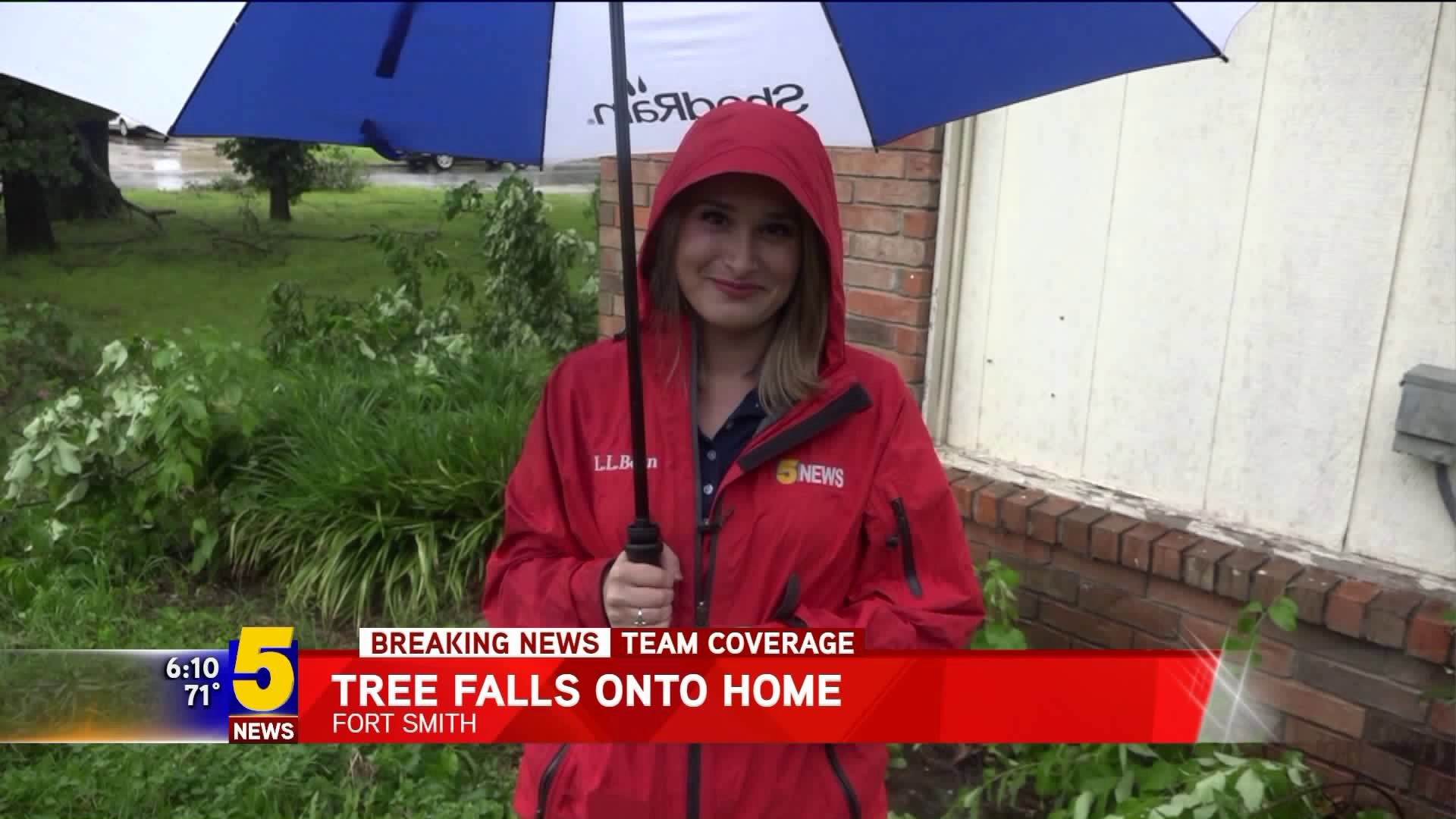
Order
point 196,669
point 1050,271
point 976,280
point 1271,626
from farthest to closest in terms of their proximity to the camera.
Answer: point 976,280 < point 1050,271 < point 1271,626 < point 196,669

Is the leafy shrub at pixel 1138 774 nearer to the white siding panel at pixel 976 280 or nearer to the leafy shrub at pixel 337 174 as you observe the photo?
the white siding panel at pixel 976 280

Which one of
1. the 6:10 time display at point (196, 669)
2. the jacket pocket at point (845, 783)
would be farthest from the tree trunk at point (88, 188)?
the jacket pocket at point (845, 783)

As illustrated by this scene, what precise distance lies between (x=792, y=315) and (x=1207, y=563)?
1.67 meters

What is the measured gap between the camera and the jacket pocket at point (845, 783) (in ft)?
6.11

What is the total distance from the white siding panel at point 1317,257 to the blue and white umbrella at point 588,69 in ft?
4.47

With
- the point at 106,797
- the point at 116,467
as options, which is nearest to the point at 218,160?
the point at 116,467

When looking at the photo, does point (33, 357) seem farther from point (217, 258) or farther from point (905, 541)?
point (905, 541)

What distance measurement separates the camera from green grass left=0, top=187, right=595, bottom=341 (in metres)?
5.45

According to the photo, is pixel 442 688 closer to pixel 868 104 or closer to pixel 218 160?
pixel 868 104

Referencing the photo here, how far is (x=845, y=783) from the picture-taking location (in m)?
1.87

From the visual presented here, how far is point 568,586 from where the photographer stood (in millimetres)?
1844

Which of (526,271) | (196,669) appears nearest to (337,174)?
(526,271)

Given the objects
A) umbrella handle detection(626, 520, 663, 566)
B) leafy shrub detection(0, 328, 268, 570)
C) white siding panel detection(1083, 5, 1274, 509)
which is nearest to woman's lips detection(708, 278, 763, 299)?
umbrella handle detection(626, 520, 663, 566)

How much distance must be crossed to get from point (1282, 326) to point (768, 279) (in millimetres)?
1754
